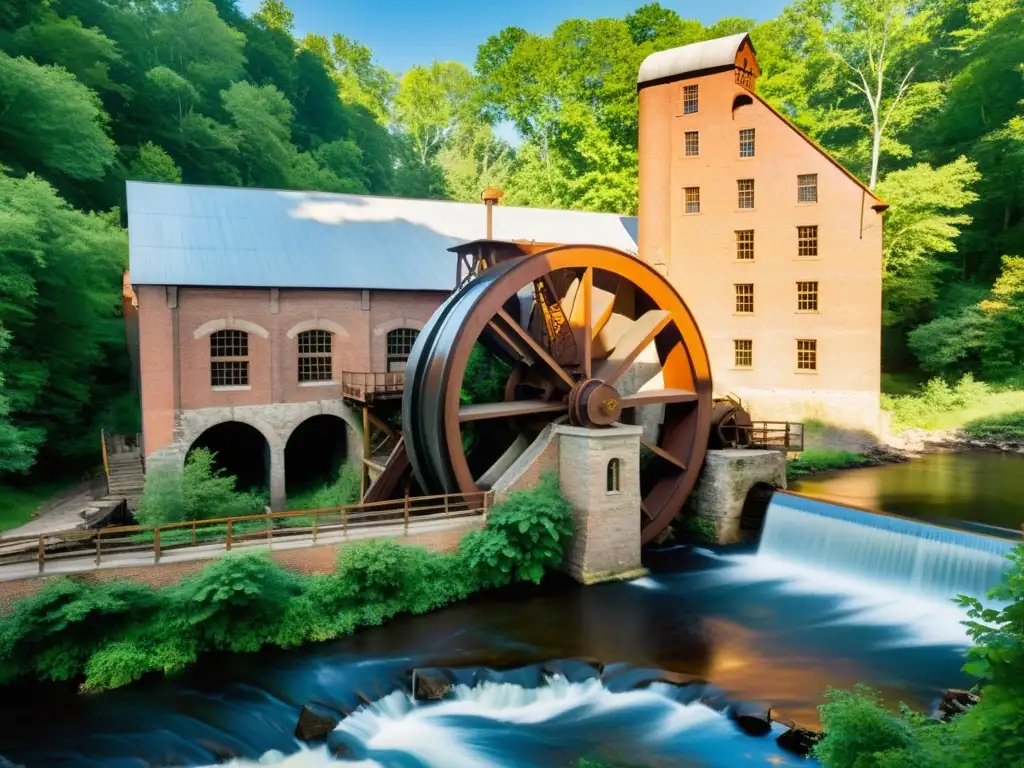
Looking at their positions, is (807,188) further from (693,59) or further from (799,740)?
(799,740)

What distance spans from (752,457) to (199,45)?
34.0 metres

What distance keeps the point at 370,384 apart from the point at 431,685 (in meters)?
11.8

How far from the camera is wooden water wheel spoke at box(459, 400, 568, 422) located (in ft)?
43.5

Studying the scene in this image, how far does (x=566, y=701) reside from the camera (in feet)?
30.3

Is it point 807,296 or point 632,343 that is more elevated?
point 807,296

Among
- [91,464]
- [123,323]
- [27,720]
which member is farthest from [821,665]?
[123,323]

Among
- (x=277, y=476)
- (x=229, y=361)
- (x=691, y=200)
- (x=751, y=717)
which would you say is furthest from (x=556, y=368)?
(x=691, y=200)

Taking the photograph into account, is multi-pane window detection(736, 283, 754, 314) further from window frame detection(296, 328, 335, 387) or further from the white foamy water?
the white foamy water

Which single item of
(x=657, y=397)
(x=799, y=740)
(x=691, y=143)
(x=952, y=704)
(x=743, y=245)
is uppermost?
(x=691, y=143)

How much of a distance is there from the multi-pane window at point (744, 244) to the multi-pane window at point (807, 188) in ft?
5.89

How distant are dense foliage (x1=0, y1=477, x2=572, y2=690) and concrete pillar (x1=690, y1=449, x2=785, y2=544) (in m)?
4.38

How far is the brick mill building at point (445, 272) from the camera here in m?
18.6

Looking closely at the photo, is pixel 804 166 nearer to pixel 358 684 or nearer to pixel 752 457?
pixel 752 457

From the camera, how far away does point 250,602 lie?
408 inches
